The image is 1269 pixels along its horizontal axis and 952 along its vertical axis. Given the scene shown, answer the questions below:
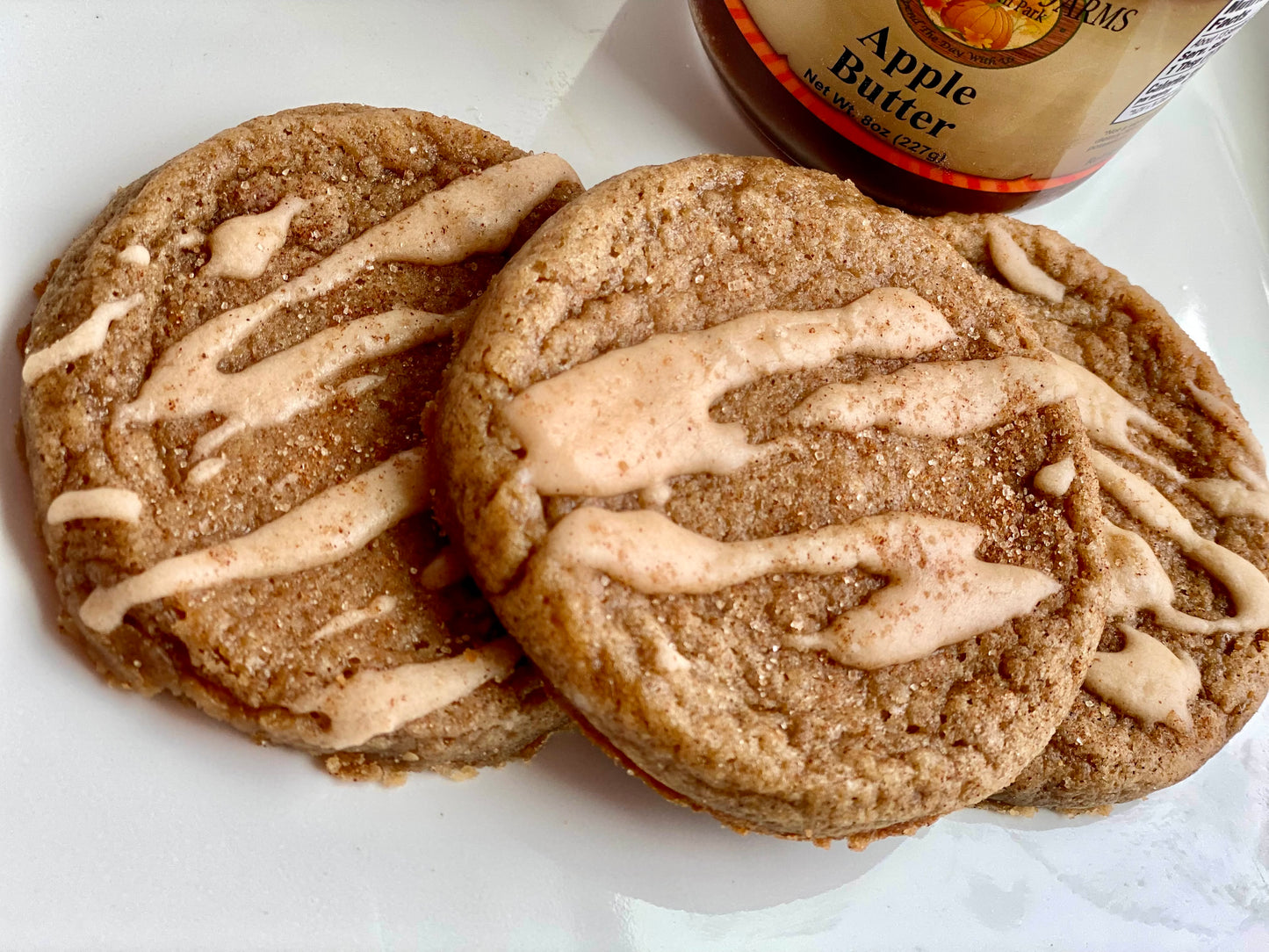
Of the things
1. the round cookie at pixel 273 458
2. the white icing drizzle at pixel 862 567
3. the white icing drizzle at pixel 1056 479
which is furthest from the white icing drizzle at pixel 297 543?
the white icing drizzle at pixel 1056 479

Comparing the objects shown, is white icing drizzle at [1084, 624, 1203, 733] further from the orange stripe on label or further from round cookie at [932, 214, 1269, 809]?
the orange stripe on label

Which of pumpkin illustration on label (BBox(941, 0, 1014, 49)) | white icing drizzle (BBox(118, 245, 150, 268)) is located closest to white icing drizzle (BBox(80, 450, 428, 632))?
white icing drizzle (BBox(118, 245, 150, 268))

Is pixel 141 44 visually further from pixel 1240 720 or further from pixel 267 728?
pixel 1240 720

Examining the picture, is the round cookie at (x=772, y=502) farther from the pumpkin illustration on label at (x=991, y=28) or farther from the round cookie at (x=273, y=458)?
the pumpkin illustration on label at (x=991, y=28)

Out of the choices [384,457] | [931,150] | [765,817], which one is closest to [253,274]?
[384,457]

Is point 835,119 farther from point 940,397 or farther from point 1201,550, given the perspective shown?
point 1201,550

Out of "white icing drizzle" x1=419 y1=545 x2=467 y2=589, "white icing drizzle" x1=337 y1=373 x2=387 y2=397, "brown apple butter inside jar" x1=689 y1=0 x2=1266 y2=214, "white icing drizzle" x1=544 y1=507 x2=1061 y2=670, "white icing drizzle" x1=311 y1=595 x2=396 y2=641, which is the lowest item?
"white icing drizzle" x1=311 y1=595 x2=396 y2=641
